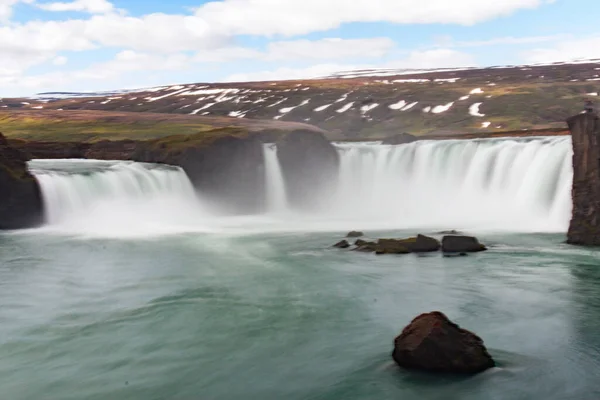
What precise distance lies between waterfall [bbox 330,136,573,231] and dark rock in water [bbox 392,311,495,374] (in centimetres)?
2974

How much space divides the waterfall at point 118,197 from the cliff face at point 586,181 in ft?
89.0

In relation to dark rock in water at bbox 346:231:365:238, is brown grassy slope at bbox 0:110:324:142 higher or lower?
higher

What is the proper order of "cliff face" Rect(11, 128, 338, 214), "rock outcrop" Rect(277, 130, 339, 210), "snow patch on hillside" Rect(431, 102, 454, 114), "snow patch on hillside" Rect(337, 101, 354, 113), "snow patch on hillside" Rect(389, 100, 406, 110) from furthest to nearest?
"snow patch on hillside" Rect(337, 101, 354, 113) → "snow patch on hillside" Rect(389, 100, 406, 110) → "snow patch on hillside" Rect(431, 102, 454, 114) → "rock outcrop" Rect(277, 130, 339, 210) → "cliff face" Rect(11, 128, 338, 214)

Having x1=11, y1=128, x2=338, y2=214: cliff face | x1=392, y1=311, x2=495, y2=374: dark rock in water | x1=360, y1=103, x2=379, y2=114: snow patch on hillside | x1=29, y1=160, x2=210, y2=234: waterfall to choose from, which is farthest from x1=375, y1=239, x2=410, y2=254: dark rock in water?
x1=360, y1=103, x2=379, y2=114: snow patch on hillside

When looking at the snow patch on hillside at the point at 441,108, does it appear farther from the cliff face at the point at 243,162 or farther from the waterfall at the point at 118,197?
the waterfall at the point at 118,197

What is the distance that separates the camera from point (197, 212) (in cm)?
6091

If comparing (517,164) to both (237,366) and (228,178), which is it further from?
(237,366)

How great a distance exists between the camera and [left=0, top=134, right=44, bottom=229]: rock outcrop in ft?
163

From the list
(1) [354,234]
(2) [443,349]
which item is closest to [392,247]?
(1) [354,234]

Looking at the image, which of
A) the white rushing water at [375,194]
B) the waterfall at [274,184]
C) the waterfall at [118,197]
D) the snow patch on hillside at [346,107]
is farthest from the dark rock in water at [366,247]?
the snow patch on hillside at [346,107]

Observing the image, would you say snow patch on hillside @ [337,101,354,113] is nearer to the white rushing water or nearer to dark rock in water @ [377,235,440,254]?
the white rushing water

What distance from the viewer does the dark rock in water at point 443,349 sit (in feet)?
58.3

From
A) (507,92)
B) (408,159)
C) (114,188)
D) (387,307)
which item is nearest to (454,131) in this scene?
(507,92)

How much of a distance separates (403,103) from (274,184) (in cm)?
9178
